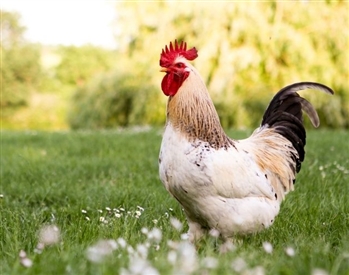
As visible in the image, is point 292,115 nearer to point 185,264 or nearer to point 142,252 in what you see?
point 142,252

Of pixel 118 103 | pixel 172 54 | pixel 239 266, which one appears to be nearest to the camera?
pixel 239 266

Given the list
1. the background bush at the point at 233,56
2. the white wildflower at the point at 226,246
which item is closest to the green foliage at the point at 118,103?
the background bush at the point at 233,56

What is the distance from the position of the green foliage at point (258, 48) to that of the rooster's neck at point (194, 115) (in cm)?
1413

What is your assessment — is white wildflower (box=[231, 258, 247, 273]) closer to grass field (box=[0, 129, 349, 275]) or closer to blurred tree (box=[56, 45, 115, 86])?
grass field (box=[0, 129, 349, 275])

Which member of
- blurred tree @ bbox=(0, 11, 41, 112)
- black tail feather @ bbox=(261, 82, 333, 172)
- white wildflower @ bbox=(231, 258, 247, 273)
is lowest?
blurred tree @ bbox=(0, 11, 41, 112)

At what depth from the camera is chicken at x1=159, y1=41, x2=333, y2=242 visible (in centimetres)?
344

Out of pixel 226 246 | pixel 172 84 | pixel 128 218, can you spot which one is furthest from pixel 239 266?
pixel 128 218

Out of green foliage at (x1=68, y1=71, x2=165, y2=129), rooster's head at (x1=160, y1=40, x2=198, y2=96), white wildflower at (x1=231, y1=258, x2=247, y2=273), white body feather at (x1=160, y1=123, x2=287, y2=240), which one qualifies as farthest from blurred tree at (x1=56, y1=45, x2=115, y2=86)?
white wildflower at (x1=231, y1=258, x2=247, y2=273)

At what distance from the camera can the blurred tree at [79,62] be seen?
46.5 meters

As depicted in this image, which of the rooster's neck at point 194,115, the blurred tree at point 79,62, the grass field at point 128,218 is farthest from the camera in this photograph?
the blurred tree at point 79,62

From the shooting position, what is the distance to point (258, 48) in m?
18.4

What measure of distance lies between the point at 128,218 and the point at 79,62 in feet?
144

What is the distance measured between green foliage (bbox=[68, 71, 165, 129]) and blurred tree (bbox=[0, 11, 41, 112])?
2344 cm

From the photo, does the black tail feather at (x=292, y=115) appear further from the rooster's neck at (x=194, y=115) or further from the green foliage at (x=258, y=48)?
the green foliage at (x=258, y=48)
